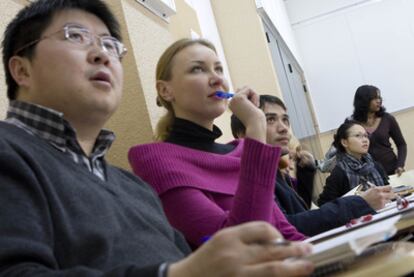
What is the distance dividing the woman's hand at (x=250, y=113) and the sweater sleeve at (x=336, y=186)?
1538 millimetres

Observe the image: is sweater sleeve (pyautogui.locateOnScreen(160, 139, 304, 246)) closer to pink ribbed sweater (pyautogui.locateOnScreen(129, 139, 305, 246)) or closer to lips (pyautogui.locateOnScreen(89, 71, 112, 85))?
pink ribbed sweater (pyautogui.locateOnScreen(129, 139, 305, 246))

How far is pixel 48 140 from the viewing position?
32.8 inches

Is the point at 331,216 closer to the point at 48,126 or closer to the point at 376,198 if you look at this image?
the point at 376,198

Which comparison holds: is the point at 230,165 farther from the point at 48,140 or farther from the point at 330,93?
the point at 330,93

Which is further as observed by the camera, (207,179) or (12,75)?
(207,179)

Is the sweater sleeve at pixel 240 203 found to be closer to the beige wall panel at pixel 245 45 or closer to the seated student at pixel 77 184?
the seated student at pixel 77 184

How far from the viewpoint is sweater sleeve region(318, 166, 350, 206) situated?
2631 millimetres

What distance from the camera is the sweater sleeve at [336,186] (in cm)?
263

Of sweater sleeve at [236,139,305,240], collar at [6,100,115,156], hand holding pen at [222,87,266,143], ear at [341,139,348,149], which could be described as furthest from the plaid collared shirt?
ear at [341,139,348,149]

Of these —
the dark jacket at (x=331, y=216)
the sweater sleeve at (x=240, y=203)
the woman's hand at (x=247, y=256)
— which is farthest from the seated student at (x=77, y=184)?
the dark jacket at (x=331, y=216)

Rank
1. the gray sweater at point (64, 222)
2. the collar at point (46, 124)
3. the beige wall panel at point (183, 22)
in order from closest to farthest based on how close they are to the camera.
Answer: the gray sweater at point (64, 222) → the collar at point (46, 124) → the beige wall panel at point (183, 22)

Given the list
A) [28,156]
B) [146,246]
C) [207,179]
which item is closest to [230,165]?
[207,179]

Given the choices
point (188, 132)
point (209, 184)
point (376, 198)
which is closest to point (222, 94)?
point (188, 132)

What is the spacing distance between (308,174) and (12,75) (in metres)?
1.53
